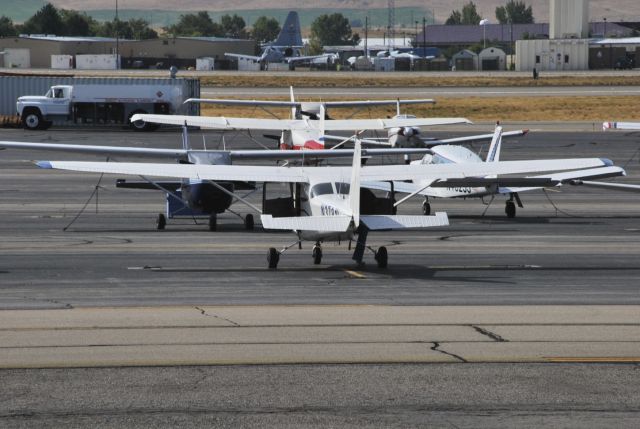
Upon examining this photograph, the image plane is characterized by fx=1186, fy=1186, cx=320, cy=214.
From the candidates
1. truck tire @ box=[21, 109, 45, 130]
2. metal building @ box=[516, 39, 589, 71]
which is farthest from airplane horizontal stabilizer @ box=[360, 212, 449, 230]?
metal building @ box=[516, 39, 589, 71]

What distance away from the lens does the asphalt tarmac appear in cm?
1322

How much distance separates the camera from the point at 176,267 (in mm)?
23734

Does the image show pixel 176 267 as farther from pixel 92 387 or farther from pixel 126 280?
pixel 92 387

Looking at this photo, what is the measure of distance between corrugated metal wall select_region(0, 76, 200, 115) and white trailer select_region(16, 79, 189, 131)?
208 centimetres

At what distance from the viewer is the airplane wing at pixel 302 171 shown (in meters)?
25.1

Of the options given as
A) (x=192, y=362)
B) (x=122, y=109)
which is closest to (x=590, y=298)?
(x=192, y=362)

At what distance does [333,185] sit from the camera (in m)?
23.8

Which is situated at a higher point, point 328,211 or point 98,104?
point 98,104

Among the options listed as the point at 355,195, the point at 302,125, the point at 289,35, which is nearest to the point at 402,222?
the point at 355,195

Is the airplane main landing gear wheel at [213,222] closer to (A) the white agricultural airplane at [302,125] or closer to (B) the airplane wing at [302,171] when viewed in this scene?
(B) the airplane wing at [302,171]

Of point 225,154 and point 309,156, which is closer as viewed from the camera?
point 225,154

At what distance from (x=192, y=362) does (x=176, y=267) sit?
8.63 metres

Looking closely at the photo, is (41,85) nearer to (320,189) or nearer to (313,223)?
(320,189)

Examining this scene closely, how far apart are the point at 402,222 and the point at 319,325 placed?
16.9 ft
